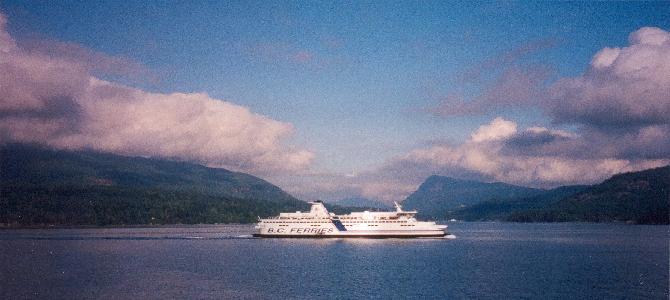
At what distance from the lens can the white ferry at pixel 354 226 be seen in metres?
152

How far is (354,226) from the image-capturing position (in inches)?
6122

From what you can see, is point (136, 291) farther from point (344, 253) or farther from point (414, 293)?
point (344, 253)

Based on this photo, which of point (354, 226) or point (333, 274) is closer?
point (333, 274)

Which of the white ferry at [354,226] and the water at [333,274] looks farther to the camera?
the white ferry at [354,226]

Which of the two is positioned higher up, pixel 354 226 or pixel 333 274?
pixel 354 226

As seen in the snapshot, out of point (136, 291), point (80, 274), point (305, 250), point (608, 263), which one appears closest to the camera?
point (136, 291)

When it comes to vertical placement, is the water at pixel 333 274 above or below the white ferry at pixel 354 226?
below

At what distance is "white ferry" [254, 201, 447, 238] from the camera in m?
152

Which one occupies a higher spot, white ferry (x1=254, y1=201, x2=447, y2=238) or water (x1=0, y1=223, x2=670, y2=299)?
white ferry (x1=254, y1=201, x2=447, y2=238)

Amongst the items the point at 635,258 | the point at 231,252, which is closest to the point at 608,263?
the point at 635,258

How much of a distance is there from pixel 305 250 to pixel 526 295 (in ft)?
220

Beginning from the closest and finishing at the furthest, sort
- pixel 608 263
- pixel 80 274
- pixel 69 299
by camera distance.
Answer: pixel 69 299 → pixel 80 274 → pixel 608 263

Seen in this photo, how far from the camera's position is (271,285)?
69500 mm

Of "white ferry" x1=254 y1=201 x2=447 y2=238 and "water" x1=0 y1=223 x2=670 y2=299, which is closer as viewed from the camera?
"water" x1=0 y1=223 x2=670 y2=299
